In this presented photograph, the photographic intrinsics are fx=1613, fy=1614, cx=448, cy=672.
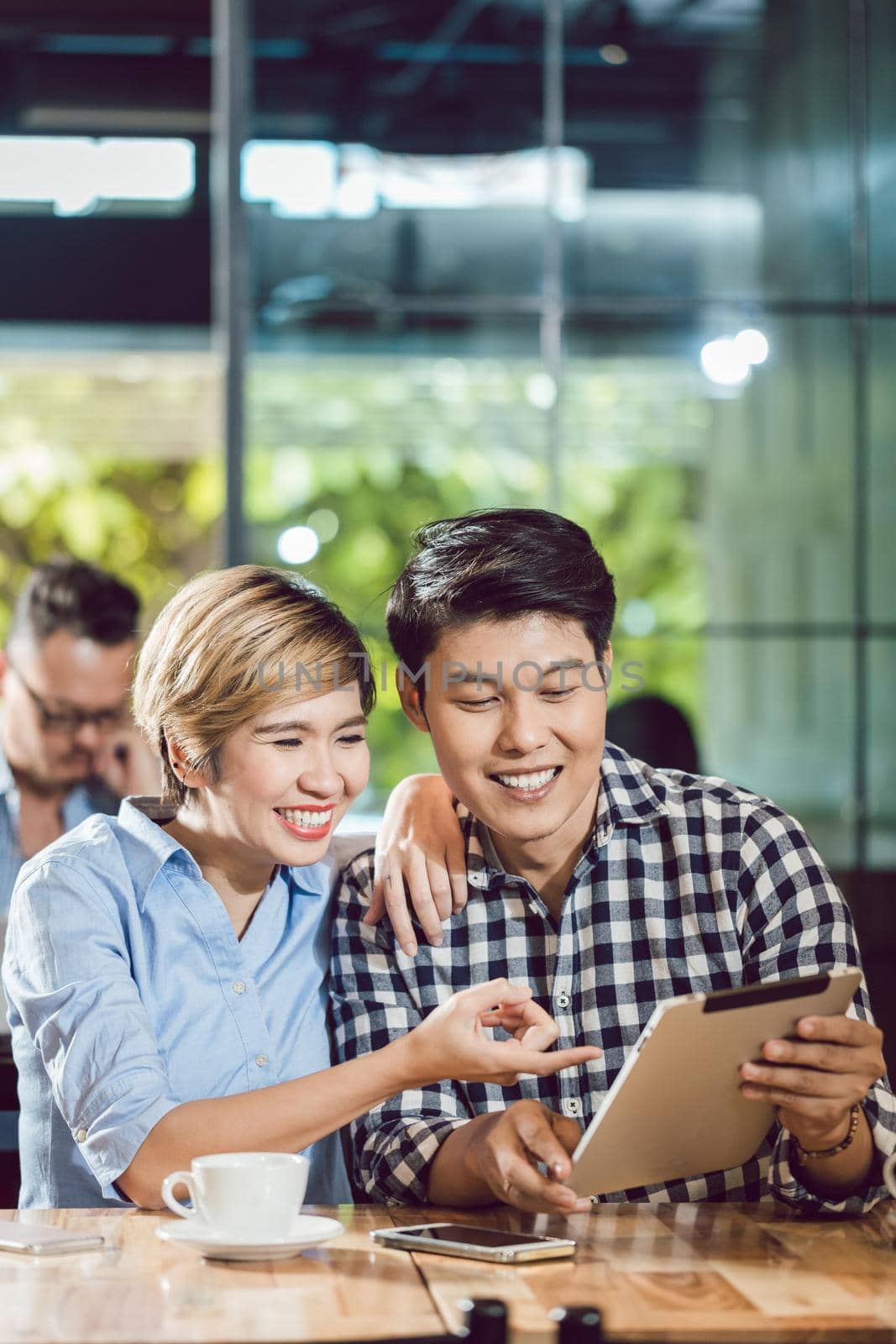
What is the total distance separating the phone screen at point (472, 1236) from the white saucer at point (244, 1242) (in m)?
0.07

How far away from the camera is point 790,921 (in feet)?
5.41

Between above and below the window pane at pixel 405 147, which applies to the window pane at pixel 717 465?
below

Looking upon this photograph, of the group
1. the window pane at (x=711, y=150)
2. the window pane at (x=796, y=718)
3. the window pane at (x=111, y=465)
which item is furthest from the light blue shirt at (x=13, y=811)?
the window pane at (x=111, y=465)

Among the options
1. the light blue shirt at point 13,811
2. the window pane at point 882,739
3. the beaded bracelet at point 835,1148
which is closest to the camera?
the beaded bracelet at point 835,1148

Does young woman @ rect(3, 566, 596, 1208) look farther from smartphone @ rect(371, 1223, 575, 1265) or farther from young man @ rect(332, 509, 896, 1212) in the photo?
smartphone @ rect(371, 1223, 575, 1265)

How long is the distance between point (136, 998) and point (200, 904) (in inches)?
6.5

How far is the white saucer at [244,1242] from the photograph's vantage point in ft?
4.15

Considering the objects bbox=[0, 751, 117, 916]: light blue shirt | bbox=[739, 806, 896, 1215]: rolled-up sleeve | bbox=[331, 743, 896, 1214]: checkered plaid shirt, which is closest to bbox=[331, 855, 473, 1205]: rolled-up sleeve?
bbox=[331, 743, 896, 1214]: checkered plaid shirt

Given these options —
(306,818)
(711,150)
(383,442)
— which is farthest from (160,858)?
(711,150)

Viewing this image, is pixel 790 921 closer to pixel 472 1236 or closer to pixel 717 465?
pixel 472 1236

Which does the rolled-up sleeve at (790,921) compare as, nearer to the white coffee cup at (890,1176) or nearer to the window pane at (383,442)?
the white coffee cup at (890,1176)

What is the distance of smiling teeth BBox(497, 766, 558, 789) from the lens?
1686 millimetres

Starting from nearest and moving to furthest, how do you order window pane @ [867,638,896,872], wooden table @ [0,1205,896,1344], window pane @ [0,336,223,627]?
wooden table @ [0,1205,896,1344]
window pane @ [867,638,896,872]
window pane @ [0,336,223,627]

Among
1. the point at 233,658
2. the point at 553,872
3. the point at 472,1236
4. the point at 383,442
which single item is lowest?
the point at 472,1236
